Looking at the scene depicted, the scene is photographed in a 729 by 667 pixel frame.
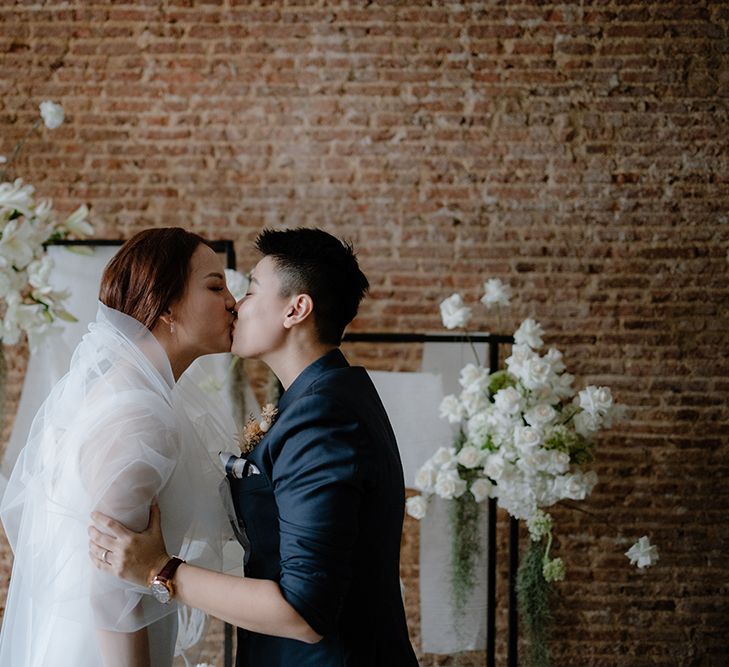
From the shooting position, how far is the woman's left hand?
1.56 m

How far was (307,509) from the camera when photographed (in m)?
1.50

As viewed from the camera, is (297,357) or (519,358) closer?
(297,357)

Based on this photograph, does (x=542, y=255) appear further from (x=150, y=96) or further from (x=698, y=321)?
(x=150, y=96)

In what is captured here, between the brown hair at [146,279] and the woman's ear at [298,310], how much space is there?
281 millimetres

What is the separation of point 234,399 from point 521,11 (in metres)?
2.09

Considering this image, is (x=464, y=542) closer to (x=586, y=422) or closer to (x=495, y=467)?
(x=495, y=467)

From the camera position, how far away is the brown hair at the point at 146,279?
1.85 m

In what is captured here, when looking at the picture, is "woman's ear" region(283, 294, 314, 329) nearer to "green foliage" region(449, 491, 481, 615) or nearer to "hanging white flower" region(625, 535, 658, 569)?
"green foliage" region(449, 491, 481, 615)

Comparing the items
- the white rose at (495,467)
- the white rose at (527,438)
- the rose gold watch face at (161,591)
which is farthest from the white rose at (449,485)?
the rose gold watch face at (161,591)

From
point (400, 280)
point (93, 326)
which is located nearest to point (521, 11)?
point (400, 280)

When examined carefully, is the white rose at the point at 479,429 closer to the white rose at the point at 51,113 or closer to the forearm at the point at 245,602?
the forearm at the point at 245,602

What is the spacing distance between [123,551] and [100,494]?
122mm

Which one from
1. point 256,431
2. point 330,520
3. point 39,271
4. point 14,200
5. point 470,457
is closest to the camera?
point 330,520

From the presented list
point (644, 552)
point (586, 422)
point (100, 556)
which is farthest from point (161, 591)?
point (644, 552)
